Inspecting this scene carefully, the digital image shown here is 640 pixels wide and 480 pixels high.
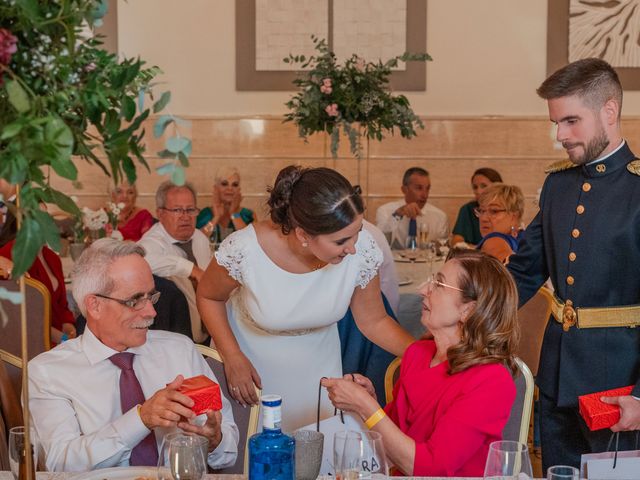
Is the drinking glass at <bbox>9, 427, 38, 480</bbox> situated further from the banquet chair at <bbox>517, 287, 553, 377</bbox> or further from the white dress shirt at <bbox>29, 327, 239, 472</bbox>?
the banquet chair at <bbox>517, 287, 553, 377</bbox>

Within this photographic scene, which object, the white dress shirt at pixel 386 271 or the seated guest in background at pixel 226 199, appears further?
the seated guest in background at pixel 226 199

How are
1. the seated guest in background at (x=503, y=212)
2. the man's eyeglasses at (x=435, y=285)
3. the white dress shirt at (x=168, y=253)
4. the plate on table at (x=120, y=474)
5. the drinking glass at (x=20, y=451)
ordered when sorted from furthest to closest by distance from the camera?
the seated guest in background at (x=503, y=212)
the white dress shirt at (x=168, y=253)
the man's eyeglasses at (x=435, y=285)
the plate on table at (x=120, y=474)
the drinking glass at (x=20, y=451)

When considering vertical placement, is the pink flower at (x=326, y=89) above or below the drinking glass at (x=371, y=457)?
above

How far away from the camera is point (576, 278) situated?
2484 millimetres

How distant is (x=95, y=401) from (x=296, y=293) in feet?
2.54

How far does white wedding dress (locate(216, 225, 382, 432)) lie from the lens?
108 inches

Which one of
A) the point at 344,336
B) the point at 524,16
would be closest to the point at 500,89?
the point at 524,16

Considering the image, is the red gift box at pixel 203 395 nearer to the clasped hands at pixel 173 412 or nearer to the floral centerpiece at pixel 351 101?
the clasped hands at pixel 173 412

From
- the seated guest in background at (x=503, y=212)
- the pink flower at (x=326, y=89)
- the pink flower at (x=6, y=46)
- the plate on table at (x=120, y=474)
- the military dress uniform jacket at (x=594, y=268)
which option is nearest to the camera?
the pink flower at (x=6, y=46)

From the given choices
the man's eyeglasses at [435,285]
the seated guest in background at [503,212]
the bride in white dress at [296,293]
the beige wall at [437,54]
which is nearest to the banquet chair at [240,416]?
the bride in white dress at [296,293]

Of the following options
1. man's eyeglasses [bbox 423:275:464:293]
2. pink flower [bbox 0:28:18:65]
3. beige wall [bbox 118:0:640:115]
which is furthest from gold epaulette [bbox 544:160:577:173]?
A: beige wall [bbox 118:0:640:115]

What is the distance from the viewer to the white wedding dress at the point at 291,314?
9.04 ft

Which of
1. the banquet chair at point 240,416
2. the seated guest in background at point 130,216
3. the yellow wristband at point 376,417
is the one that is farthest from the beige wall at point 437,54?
the yellow wristband at point 376,417

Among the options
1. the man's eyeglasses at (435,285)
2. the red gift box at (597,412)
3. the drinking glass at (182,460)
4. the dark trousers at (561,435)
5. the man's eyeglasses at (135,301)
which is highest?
the man's eyeglasses at (435,285)
